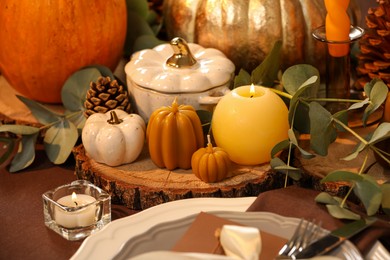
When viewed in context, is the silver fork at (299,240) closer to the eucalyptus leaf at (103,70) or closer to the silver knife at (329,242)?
the silver knife at (329,242)

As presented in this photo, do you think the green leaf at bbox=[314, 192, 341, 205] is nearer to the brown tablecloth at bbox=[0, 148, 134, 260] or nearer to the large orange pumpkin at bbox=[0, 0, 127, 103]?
the brown tablecloth at bbox=[0, 148, 134, 260]

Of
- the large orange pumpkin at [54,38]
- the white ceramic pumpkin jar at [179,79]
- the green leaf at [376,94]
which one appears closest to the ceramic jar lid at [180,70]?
the white ceramic pumpkin jar at [179,79]

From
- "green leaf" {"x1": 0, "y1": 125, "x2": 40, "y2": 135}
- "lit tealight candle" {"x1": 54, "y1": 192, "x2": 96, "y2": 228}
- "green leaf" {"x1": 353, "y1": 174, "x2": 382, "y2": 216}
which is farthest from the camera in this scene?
"green leaf" {"x1": 0, "y1": 125, "x2": 40, "y2": 135}

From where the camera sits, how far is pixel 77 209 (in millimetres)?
987

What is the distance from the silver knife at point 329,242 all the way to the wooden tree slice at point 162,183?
23 centimetres

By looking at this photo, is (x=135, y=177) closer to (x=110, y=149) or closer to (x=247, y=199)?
(x=110, y=149)

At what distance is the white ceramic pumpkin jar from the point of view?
1.15 metres

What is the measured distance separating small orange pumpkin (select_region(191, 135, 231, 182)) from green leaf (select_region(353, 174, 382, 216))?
202mm

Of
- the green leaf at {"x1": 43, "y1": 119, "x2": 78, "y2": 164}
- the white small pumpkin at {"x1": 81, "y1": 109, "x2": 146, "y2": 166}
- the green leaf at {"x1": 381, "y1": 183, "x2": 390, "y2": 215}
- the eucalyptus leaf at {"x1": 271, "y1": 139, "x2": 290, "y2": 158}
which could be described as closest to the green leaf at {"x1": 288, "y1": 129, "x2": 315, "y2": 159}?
the eucalyptus leaf at {"x1": 271, "y1": 139, "x2": 290, "y2": 158}

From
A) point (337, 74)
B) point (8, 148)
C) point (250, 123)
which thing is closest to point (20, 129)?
point (8, 148)

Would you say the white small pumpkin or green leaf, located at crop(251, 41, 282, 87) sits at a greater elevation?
green leaf, located at crop(251, 41, 282, 87)

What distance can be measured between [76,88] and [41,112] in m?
0.07

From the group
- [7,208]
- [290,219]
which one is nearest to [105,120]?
[7,208]

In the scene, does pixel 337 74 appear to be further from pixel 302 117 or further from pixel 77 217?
pixel 77 217
